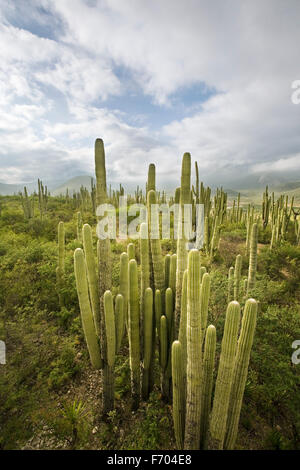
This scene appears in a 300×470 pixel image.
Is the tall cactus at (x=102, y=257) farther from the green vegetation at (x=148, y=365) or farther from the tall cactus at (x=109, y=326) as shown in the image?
the tall cactus at (x=109, y=326)

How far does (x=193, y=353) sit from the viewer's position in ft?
6.98

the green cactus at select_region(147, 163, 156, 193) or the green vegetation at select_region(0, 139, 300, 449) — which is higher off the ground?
the green cactus at select_region(147, 163, 156, 193)

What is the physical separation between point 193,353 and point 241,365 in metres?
0.58

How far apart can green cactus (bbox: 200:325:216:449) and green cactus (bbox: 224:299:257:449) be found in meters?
0.24

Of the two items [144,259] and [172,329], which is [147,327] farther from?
[144,259]

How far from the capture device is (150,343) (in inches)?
126

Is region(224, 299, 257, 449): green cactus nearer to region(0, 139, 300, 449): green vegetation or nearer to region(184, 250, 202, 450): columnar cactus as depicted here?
region(0, 139, 300, 449): green vegetation

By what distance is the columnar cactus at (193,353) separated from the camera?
208 cm
